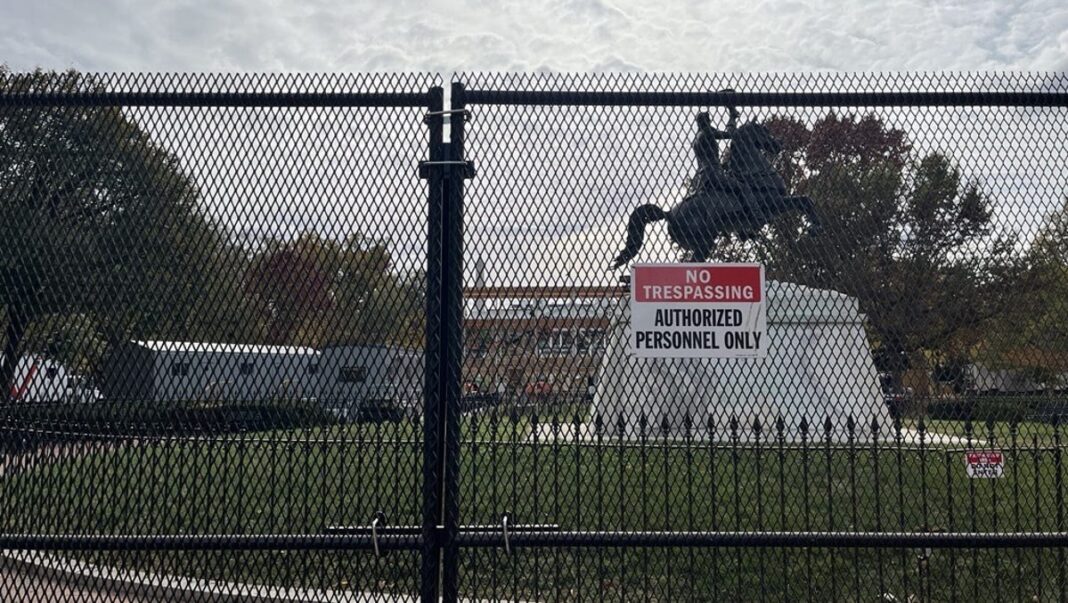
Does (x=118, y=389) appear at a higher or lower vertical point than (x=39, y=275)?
lower

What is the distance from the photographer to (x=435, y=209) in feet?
11.5

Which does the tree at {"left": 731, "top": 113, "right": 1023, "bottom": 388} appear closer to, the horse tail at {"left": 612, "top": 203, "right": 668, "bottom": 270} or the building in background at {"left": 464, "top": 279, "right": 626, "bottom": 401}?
the horse tail at {"left": 612, "top": 203, "right": 668, "bottom": 270}

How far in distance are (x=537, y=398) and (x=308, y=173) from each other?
61.9 inches

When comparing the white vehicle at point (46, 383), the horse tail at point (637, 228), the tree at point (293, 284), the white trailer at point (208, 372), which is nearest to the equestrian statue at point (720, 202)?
the horse tail at point (637, 228)

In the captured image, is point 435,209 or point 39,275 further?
point 39,275

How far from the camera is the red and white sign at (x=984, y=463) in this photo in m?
3.64

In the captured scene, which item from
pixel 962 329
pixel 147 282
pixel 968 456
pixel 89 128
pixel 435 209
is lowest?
pixel 968 456

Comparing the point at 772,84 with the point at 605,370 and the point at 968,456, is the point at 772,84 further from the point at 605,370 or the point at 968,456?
the point at 968,456

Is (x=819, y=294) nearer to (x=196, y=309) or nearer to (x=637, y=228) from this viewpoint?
(x=637, y=228)

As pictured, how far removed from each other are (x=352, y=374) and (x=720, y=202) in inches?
77.4

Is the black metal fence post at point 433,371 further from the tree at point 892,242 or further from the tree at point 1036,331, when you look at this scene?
the tree at point 1036,331

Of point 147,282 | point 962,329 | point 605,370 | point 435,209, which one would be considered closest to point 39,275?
point 147,282

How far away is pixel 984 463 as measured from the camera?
3662 millimetres

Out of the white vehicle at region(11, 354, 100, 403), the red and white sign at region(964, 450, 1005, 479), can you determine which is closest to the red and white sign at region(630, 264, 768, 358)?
the red and white sign at region(964, 450, 1005, 479)
